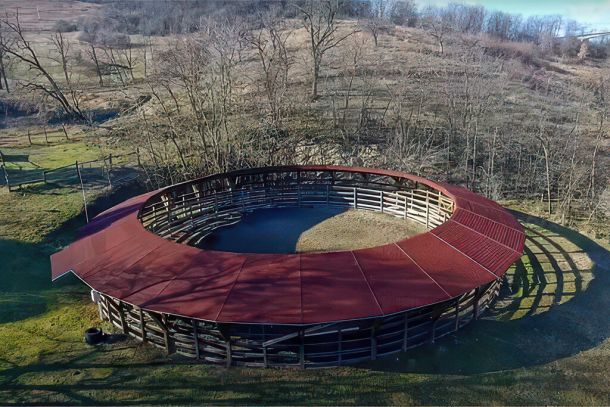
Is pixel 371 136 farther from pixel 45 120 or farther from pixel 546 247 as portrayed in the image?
pixel 45 120

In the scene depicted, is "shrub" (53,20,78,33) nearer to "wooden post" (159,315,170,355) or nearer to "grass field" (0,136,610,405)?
"grass field" (0,136,610,405)

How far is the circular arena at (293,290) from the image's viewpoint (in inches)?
373

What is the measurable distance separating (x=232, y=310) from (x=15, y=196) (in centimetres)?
1847

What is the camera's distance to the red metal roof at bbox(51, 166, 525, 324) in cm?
938

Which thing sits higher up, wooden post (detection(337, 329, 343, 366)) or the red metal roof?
the red metal roof

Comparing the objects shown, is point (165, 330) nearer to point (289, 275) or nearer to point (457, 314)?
point (289, 275)

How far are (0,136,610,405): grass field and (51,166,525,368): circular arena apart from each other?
0.45m

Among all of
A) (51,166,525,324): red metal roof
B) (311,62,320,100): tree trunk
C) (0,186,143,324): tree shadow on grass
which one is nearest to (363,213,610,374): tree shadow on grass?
(51,166,525,324): red metal roof

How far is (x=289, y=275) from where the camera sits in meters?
10.1

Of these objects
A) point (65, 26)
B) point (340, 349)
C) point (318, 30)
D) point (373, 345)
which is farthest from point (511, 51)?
point (65, 26)

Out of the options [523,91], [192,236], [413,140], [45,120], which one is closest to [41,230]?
[192,236]

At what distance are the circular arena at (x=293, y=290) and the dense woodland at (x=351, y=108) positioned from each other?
39.7ft

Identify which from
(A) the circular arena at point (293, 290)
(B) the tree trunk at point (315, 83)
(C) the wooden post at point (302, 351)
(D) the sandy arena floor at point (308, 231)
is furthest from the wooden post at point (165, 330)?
(B) the tree trunk at point (315, 83)

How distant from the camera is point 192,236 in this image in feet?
57.9
